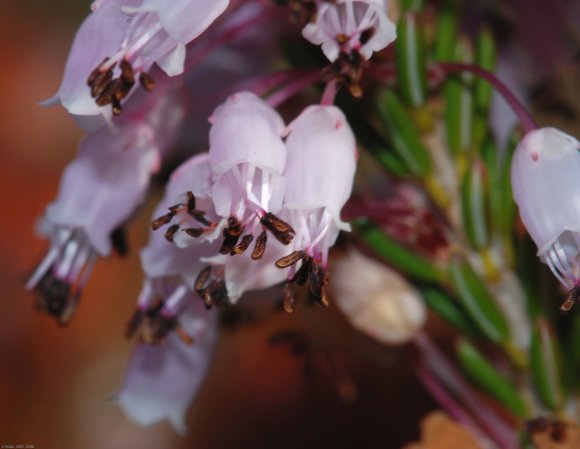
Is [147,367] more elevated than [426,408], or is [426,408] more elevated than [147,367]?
[147,367]

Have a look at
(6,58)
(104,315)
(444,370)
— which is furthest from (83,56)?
(6,58)

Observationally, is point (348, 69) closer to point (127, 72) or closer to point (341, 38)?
point (341, 38)

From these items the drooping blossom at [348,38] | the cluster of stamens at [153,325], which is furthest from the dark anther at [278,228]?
the cluster of stamens at [153,325]

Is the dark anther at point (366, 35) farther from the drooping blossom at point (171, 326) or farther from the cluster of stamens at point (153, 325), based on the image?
Answer: the cluster of stamens at point (153, 325)

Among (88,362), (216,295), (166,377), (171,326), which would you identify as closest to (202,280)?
(216,295)

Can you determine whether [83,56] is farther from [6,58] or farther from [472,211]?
[6,58]

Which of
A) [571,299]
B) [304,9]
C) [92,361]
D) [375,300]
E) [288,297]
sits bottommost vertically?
[92,361]
